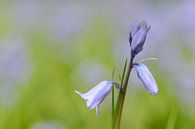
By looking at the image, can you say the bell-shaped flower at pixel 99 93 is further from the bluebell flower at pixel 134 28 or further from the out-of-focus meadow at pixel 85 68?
the out-of-focus meadow at pixel 85 68

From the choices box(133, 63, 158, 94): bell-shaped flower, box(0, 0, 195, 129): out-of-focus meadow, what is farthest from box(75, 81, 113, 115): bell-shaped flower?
box(0, 0, 195, 129): out-of-focus meadow

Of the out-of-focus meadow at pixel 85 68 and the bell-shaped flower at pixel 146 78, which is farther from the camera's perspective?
the out-of-focus meadow at pixel 85 68

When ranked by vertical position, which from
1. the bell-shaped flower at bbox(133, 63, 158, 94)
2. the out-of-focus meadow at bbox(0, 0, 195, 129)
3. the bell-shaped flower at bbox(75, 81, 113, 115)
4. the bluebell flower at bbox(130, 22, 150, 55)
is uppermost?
the bluebell flower at bbox(130, 22, 150, 55)

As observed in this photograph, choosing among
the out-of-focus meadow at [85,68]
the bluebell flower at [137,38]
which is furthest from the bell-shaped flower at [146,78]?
the out-of-focus meadow at [85,68]

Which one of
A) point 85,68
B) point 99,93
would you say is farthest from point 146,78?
point 85,68

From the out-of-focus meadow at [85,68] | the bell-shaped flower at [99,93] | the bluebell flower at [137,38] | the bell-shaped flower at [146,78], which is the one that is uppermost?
the bluebell flower at [137,38]

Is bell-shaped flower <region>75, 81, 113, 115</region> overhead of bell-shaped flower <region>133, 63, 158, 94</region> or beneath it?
beneath

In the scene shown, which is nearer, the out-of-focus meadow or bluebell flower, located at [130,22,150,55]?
bluebell flower, located at [130,22,150,55]

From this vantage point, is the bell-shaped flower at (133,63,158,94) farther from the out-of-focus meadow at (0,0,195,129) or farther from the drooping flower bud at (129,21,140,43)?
the out-of-focus meadow at (0,0,195,129)
